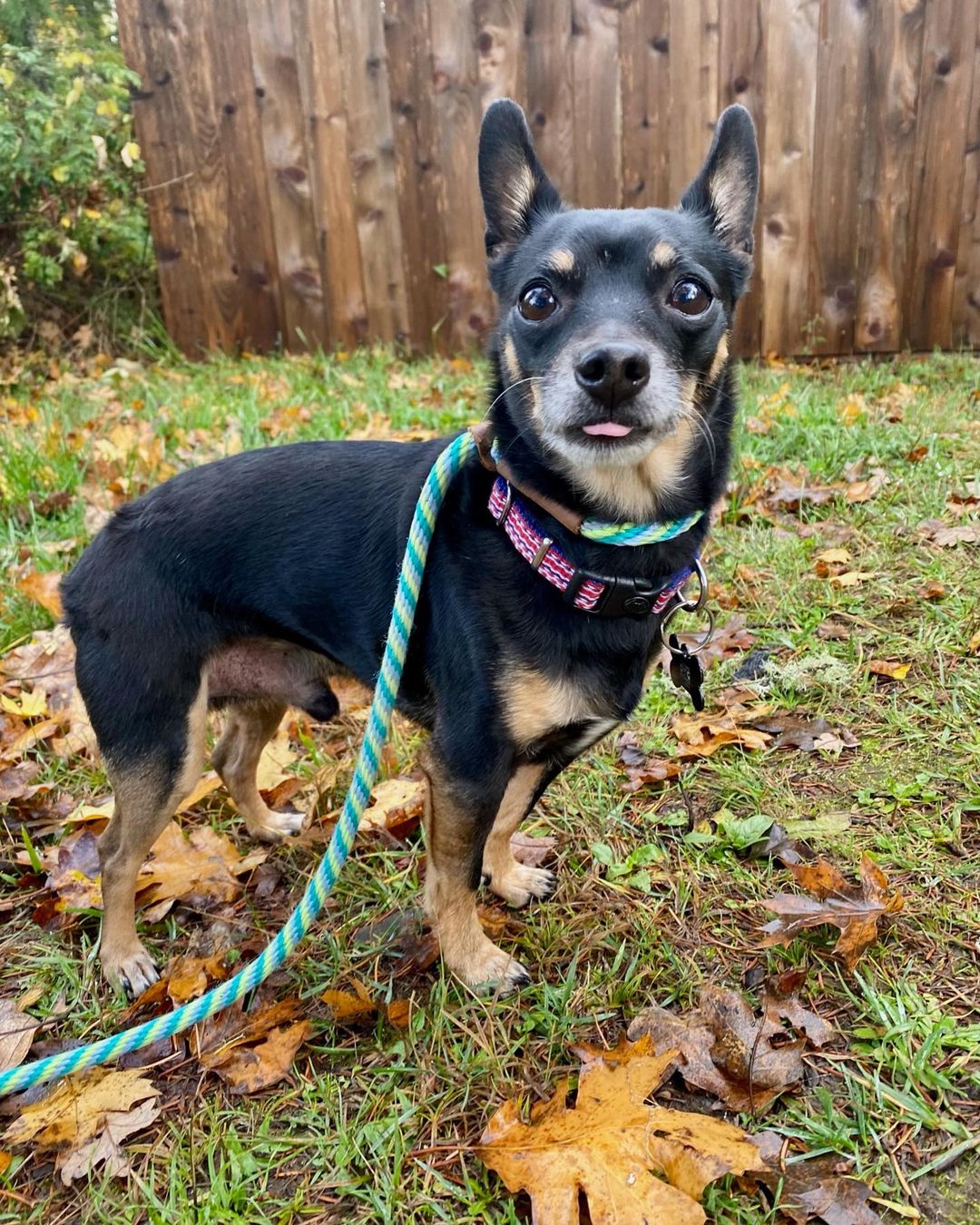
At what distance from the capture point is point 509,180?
238cm

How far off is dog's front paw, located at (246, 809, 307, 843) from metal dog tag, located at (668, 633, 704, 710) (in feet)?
4.40

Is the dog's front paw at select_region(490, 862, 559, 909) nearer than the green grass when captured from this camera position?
No

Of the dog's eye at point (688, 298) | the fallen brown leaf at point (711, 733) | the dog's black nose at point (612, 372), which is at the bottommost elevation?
the fallen brown leaf at point (711, 733)

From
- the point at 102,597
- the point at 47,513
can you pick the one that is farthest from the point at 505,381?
the point at 47,513

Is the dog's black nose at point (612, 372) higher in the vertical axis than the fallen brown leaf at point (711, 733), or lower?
higher

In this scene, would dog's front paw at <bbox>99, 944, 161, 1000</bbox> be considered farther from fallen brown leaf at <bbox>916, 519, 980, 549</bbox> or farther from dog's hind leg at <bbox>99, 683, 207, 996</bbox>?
fallen brown leaf at <bbox>916, 519, 980, 549</bbox>

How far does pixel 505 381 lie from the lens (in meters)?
2.20

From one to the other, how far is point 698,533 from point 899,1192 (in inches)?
54.6

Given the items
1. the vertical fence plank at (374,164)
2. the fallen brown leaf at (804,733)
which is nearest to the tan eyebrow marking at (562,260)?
the fallen brown leaf at (804,733)

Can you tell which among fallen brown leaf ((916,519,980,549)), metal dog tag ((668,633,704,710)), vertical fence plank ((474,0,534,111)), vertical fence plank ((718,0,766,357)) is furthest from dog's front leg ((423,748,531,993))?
vertical fence plank ((474,0,534,111))

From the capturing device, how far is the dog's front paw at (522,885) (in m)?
2.54

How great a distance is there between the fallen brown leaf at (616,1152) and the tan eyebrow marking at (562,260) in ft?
5.69

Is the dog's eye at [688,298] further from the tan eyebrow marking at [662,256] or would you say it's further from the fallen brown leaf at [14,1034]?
the fallen brown leaf at [14,1034]

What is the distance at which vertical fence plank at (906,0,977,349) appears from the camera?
5.82 meters
